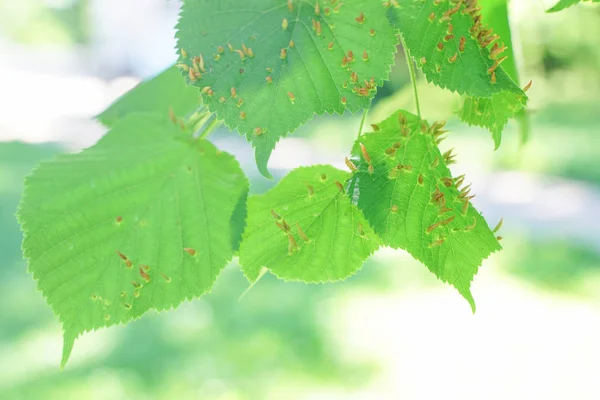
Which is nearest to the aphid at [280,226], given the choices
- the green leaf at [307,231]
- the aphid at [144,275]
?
the green leaf at [307,231]

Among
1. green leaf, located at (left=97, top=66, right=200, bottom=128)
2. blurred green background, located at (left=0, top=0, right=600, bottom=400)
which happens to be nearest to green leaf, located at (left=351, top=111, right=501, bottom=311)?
green leaf, located at (left=97, top=66, right=200, bottom=128)

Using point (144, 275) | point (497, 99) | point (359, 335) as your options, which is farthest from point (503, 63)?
point (359, 335)

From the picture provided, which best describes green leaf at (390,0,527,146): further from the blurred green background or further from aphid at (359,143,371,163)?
the blurred green background

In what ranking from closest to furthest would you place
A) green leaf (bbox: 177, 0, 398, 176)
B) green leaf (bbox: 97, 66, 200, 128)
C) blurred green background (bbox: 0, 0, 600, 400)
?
green leaf (bbox: 177, 0, 398, 176) → green leaf (bbox: 97, 66, 200, 128) → blurred green background (bbox: 0, 0, 600, 400)

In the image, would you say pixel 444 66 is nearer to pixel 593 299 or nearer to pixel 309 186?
pixel 309 186

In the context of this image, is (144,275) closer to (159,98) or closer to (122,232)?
(122,232)

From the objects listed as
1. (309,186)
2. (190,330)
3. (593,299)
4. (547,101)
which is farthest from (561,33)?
(309,186)
